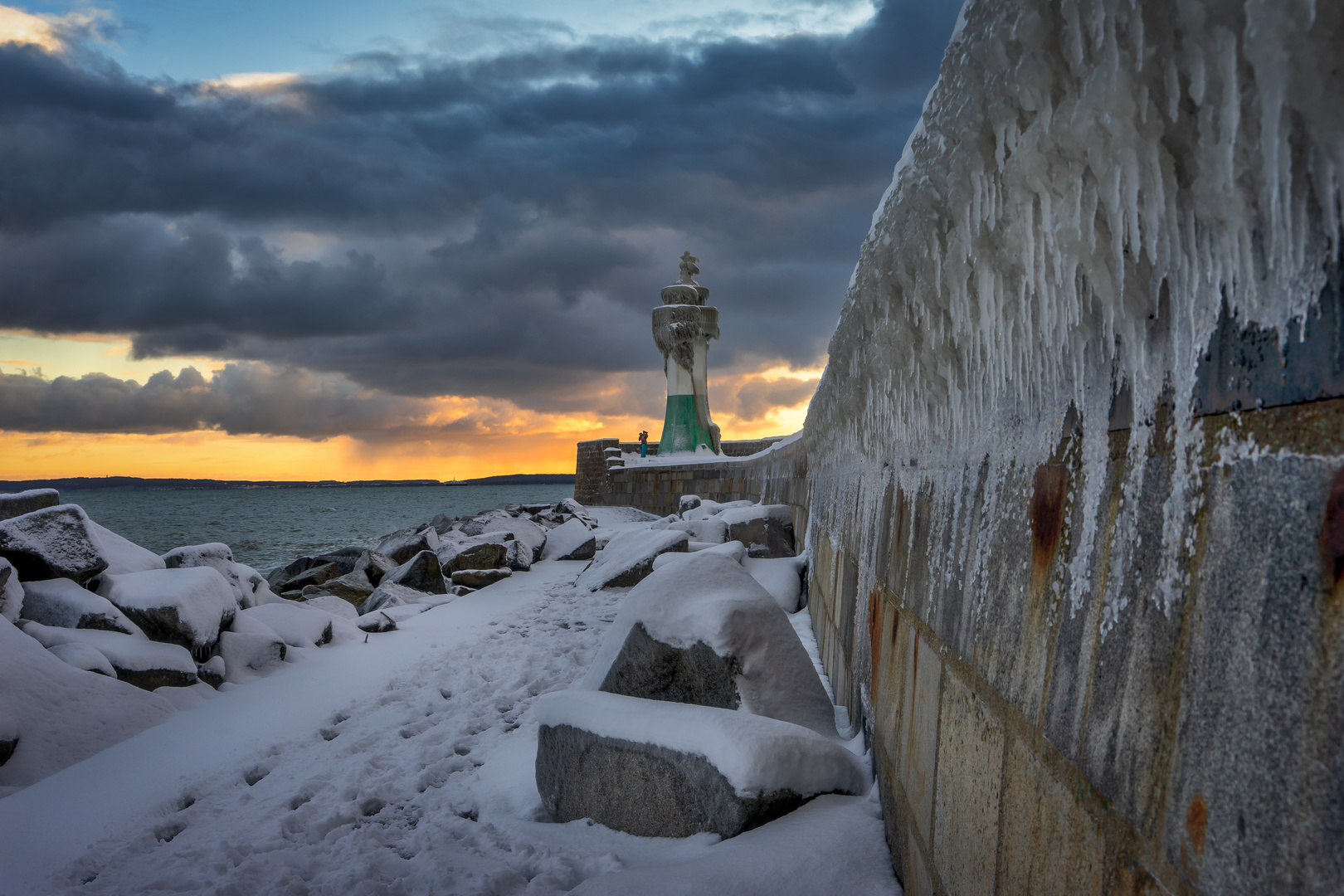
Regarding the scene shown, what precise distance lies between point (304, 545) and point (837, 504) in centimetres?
2490

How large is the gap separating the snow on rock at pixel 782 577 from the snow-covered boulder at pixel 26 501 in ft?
16.8

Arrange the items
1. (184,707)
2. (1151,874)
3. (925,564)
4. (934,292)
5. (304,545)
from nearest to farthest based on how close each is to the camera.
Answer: (1151,874) < (934,292) < (925,564) < (184,707) < (304,545)

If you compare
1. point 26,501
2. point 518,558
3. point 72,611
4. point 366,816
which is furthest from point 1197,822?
point 518,558

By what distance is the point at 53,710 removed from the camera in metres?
3.69

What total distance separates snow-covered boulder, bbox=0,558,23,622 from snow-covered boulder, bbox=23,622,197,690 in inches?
4.6

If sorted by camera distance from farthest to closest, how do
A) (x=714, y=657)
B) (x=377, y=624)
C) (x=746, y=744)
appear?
(x=377, y=624) → (x=714, y=657) → (x=746, y=744)

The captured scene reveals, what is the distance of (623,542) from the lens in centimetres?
872

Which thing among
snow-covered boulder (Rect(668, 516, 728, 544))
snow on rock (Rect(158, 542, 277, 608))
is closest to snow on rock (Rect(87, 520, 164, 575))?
snow on rock (Rect(158, 542, 277, 608))

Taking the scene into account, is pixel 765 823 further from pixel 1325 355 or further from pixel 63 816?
pixel 63 816

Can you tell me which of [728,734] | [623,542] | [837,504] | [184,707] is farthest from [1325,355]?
[623,542]

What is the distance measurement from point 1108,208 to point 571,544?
10.4 m

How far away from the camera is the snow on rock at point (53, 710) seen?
11.4 feet

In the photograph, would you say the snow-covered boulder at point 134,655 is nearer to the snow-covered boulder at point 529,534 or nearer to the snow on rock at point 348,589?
the snow on rock at point 348,589

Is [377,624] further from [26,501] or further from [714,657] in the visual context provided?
[714,657]
